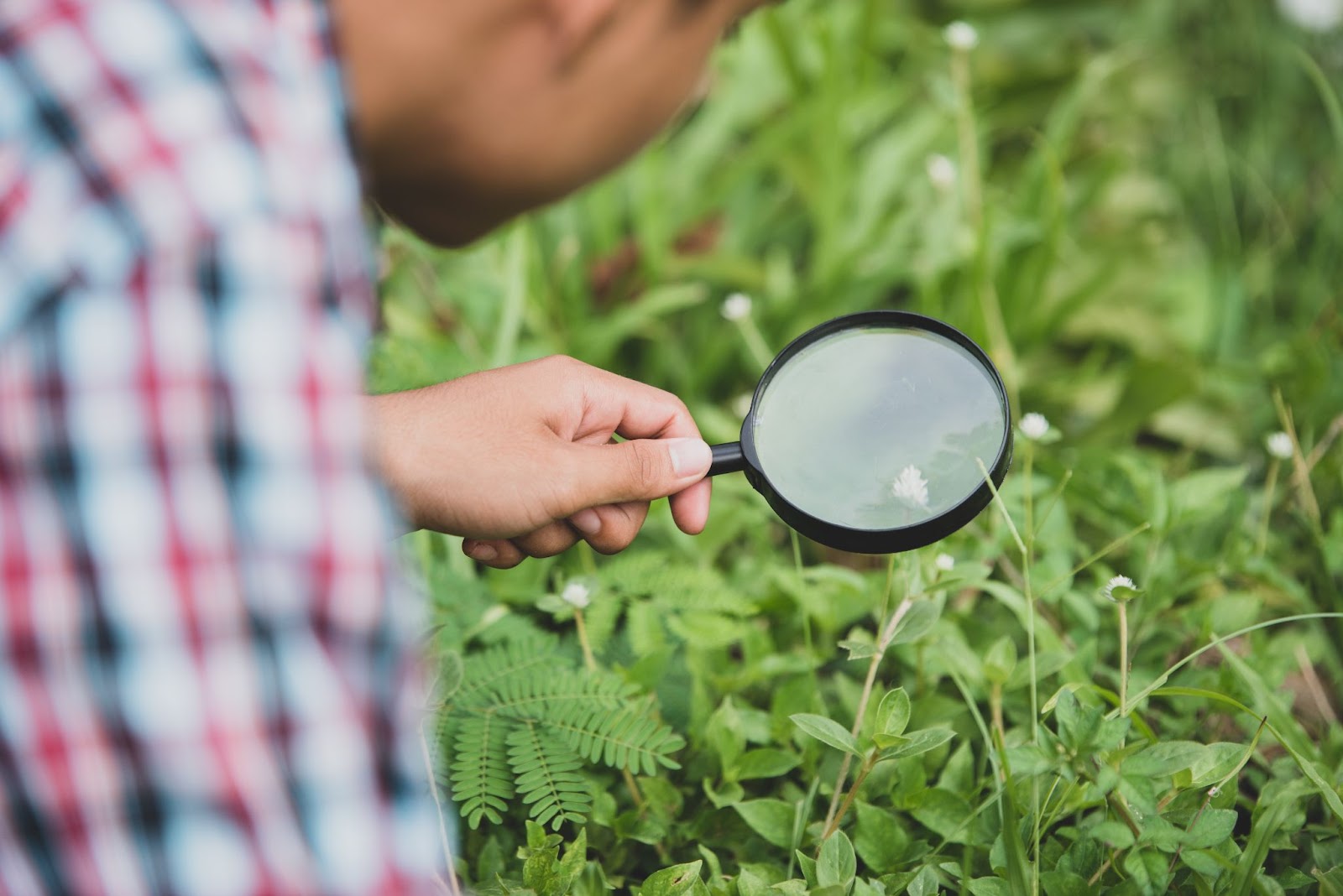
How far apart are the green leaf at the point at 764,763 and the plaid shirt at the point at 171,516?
70 cm

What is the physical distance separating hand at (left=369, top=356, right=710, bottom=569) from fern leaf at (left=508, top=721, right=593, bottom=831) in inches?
9.4

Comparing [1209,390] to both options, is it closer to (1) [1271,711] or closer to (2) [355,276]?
(1) [1271,711]

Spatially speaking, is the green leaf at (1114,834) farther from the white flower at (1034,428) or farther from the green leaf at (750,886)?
the white flower at (1034,428)

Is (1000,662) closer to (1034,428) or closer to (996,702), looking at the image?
(996,702)

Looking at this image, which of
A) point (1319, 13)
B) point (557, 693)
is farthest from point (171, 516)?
point (1319, 13)

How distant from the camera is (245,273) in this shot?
0.89 meters

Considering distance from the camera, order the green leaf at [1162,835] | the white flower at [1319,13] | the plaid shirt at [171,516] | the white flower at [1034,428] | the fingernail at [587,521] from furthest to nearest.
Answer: the white flower at [1319,13], the white flower at [1034,428], the fingernail at [587,521], the green leaf at [1162,835], the plaid shirt at [171,516]

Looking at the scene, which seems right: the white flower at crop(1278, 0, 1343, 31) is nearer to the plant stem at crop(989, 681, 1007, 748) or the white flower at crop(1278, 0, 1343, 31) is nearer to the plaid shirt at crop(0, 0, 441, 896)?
the plant stem at crop(989, 681, 1007, 748)

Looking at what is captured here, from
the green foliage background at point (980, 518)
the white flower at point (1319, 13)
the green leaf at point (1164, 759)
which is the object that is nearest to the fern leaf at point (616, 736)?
the green foliage background at point (980, 518)

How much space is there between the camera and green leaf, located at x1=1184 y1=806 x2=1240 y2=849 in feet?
4.32

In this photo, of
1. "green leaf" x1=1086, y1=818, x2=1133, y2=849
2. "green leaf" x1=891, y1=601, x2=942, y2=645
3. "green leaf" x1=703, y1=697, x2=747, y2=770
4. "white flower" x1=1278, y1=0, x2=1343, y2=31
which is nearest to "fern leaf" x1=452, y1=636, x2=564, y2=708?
"green leaf" x1=703, y1=697, x2=747, y2=770

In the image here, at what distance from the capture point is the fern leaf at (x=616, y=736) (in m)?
1.46

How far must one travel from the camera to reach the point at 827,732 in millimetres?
1396

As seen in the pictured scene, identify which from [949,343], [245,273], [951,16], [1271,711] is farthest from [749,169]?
[245,273]
